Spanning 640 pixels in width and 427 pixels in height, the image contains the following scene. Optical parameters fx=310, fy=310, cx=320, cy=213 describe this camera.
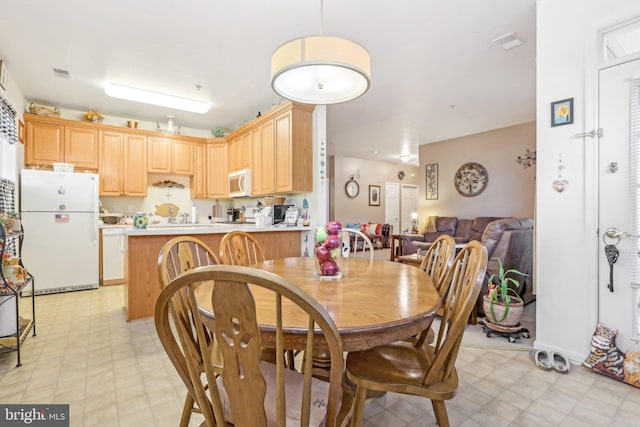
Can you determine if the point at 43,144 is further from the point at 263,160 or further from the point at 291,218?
the point at 291,218

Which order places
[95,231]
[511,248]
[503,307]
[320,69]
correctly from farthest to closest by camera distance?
[95,231], [511,248], [503,307], [320,69]

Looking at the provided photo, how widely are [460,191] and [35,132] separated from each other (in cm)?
715

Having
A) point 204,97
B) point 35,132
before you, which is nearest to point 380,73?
point 204,97

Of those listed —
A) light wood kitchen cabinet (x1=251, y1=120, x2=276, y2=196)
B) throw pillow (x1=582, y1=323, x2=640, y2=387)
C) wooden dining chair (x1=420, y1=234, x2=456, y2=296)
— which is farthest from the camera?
light wood kitchen cabinet (x1=251, y1=120, x2=276, y2=196)

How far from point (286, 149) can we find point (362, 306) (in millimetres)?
2863

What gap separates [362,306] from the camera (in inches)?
43.7

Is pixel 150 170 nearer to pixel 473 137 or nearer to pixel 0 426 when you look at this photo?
pixel 0 426

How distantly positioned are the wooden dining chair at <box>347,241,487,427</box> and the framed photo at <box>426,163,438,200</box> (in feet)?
19.5

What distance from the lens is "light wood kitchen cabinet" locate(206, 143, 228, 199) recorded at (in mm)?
5320

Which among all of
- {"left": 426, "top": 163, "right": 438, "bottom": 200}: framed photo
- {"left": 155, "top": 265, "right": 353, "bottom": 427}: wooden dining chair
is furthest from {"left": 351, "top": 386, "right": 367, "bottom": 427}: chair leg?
{"left": 426, "top": 163, "right": 438, "bottom": 200}: framed photo

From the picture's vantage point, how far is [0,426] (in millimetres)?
1504

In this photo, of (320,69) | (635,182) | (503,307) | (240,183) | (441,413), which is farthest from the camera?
(240,183)

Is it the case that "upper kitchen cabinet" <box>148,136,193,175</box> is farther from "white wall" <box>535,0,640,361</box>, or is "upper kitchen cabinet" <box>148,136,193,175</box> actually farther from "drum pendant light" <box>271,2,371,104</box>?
"white wall" <box>535,0,640,361</box>

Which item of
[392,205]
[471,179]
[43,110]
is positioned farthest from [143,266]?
[392,205]
